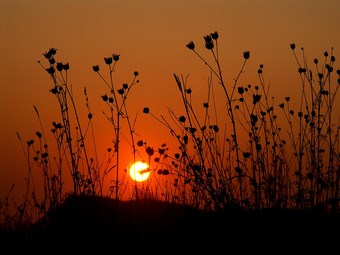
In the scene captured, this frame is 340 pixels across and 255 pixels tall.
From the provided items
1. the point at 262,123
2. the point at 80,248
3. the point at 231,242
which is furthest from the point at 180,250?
the point at 262,123

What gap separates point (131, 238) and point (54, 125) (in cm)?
Answer: 145

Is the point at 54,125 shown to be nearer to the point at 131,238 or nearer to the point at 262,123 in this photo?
the point at 131,238

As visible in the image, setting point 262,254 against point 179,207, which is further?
point 179,207

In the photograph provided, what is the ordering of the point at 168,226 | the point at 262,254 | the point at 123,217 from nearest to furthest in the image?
the point at 262,254
the point at 168,226
the point at 123,217

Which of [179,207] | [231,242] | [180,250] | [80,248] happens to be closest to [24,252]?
[80,248]

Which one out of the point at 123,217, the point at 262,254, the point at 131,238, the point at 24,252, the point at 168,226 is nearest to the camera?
the point at 262,254

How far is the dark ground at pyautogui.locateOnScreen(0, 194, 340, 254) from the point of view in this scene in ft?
11.3

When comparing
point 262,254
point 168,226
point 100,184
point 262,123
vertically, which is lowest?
point 262,254

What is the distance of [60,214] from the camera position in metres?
4.38

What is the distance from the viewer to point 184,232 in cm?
389

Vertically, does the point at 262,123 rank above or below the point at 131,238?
above

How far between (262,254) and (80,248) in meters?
1.24

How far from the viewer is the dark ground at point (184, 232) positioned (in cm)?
345

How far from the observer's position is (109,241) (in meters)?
3.76
